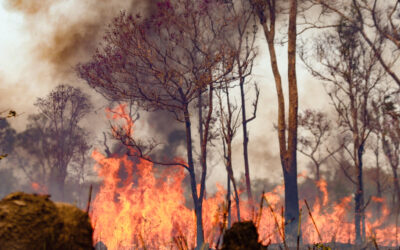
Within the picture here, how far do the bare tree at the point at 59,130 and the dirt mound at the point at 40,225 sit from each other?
31202mm

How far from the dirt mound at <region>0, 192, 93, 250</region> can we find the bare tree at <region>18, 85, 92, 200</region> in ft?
102

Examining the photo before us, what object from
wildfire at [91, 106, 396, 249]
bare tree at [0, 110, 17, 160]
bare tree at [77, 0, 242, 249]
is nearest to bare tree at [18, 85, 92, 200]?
bare tree at [0, 110, 17, 160]

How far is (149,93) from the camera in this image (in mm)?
17328

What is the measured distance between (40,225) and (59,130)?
35.0 metres

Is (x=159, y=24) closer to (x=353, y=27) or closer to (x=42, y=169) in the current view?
(x=353, y=27)

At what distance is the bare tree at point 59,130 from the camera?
3247 cm

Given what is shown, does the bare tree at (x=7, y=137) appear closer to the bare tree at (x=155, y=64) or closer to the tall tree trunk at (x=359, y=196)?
the bare tree at (x=155, y=64)

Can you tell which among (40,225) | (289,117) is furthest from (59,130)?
(40,225)

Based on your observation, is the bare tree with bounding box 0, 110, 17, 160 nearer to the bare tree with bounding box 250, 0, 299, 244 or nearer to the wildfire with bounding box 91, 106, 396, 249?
the wildfire with bounding box 91, 106, 396, 249

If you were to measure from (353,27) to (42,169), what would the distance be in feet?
107

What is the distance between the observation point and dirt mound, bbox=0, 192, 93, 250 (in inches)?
74.6

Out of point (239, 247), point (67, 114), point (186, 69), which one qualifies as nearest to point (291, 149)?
point (186, 69)

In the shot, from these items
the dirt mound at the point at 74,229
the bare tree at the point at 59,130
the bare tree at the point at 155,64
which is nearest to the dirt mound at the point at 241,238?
the dirt mound at the point at 74,229

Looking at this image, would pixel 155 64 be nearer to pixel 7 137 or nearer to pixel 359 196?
pixel 359 196
